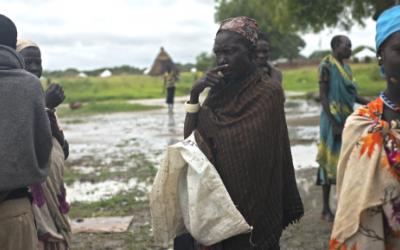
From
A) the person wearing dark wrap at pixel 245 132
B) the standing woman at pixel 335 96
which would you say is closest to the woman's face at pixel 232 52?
the person wearing dark wrap at pixel 245 132

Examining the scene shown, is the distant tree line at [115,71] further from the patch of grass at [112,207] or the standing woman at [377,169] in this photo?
the standing woman at [377,169]

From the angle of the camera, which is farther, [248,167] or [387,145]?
[248,167]

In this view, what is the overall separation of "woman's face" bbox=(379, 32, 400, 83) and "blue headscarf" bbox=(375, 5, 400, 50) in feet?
0.06

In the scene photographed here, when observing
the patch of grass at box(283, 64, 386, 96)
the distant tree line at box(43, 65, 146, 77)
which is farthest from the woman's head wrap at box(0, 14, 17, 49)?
the distant tree line at box(43, 65, 146, 77)

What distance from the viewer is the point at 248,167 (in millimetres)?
2992

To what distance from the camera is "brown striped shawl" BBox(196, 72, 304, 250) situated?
2.99 meters

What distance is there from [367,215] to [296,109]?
18.7 m

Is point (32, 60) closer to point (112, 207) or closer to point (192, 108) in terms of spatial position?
point (192, 108)

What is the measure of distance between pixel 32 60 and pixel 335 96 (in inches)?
138

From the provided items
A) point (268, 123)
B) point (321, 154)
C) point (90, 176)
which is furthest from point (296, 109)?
point (268, 123)

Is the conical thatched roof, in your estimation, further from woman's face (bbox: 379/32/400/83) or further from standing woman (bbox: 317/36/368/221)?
woman's face (bbox: 379/32/400/83)

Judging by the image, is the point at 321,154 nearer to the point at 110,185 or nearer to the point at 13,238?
the point at 110,185

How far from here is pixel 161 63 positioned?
42000 mm

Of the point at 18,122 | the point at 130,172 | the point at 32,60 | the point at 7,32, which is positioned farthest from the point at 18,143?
the point at 130,172
